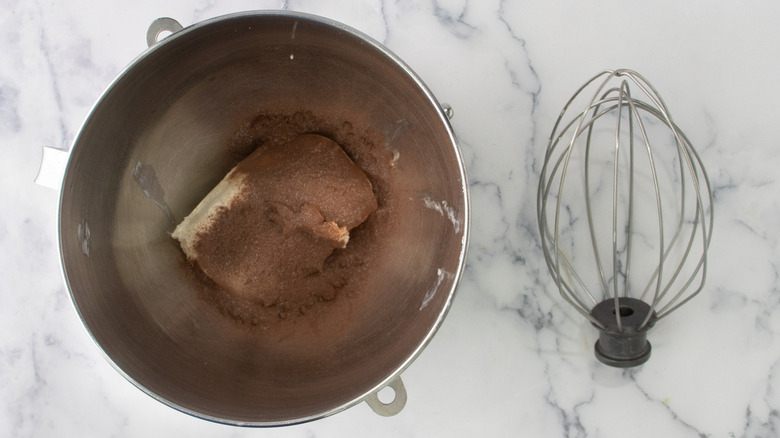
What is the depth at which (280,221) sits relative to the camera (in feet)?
2.20

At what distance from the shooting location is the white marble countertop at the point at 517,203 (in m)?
0.73

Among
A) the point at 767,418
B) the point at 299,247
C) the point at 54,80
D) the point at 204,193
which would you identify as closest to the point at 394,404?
the point at 299,247

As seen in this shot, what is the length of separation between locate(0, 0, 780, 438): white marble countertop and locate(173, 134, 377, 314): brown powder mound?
0.16 metres

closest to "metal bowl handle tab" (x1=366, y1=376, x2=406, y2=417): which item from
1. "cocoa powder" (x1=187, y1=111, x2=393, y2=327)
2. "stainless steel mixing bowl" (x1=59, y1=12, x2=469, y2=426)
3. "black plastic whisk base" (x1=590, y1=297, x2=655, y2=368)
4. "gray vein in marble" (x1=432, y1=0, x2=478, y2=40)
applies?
"stainless steel mixing bowl" (x1=59, y1=12, x2=469, y2=426)

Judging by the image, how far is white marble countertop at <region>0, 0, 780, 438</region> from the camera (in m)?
0.73

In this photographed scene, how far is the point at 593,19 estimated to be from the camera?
732 mm

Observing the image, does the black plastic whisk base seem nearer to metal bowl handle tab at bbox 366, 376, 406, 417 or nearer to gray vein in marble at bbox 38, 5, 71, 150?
metal bowl handle tab at bbox 366, 376, 406, 417

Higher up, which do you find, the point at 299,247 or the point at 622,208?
the point at 622,208

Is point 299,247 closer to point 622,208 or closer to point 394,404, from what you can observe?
point 394,404

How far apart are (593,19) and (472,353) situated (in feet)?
1.34

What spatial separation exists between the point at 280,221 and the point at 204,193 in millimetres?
110

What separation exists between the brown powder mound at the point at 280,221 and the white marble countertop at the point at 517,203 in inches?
6.2

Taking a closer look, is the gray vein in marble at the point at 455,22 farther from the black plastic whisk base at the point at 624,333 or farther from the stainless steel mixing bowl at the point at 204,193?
the black plastic whisk base at the point at 624,333

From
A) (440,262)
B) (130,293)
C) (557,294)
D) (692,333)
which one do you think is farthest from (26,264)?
(692,333)
